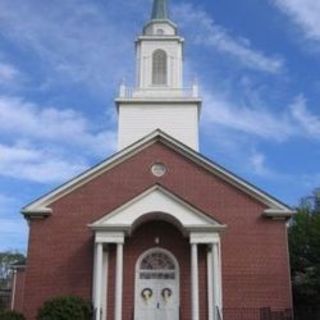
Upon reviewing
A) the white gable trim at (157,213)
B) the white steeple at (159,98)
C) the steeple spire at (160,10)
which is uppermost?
the steeple spire at (160,10)

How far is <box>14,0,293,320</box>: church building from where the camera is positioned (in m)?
24.0

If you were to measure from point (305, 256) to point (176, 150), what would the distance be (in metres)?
13.6

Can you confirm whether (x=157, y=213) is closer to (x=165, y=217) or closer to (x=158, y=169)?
(x=165, y=217)

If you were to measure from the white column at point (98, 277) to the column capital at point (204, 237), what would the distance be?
3.71 meters

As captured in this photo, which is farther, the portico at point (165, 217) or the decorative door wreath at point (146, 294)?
the decorative door wreath at point (146, 294)

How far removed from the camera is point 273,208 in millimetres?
25781

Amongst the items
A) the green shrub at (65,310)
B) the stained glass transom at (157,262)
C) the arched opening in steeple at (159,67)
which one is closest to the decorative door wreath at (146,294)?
the stained glass transom at (157,262)

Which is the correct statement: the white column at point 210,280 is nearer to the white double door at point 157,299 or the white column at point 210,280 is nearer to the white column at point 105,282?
the white double door at point 157,299

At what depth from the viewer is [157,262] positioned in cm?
2544

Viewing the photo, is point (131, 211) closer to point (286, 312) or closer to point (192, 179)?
point (192, 179)

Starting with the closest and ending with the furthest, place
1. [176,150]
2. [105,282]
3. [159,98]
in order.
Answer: [105,282] < [176,150] < [159,98]

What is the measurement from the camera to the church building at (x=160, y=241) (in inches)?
944

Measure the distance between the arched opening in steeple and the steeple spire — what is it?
3.00 metres

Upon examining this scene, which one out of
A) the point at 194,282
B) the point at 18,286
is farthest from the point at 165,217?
the point at 18,286
